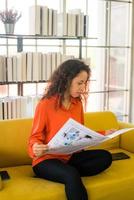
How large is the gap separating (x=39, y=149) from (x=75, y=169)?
0.26m

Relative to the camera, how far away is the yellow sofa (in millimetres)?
1935

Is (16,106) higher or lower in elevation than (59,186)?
higher

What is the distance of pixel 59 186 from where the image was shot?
200 centimetres

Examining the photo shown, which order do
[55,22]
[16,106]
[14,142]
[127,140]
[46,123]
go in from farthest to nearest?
[55,22]
[16,106]
[127,140]
[14,142]
[46,123]

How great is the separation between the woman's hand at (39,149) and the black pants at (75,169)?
0.33 ft

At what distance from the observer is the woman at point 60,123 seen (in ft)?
6.74

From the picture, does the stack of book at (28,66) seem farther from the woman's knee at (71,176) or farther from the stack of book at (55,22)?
the woman's knee at (71,176)

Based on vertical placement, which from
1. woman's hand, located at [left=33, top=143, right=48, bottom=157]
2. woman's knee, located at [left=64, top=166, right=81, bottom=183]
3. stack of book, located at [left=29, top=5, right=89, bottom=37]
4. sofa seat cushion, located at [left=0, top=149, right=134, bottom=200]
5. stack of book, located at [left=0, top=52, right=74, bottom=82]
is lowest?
sofa seat cushion, located at [left=0, top=149, right=134, bottom=200]

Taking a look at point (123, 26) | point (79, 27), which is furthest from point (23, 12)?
point (123, 26)

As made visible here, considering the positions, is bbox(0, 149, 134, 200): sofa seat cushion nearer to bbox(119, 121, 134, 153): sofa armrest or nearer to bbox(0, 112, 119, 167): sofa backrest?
bbox(0, 112, 119, 167): sofa backrest

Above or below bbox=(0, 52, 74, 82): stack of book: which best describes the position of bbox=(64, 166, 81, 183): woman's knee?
below

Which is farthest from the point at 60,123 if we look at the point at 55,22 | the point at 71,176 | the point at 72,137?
the point at 55,22

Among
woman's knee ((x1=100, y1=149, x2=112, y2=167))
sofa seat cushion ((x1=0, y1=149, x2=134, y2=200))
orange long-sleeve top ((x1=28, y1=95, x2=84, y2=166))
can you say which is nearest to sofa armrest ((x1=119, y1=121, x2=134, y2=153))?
sofa seat cushion ((x1=0, y1=149, x2=134, y2=200))

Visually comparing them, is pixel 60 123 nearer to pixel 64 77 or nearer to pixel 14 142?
pixel 64 77
